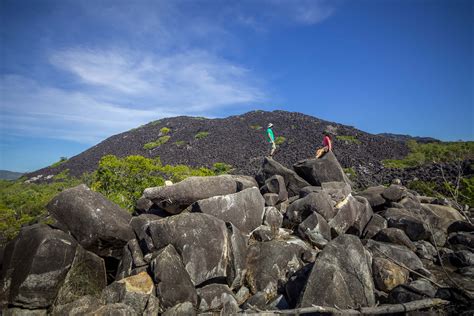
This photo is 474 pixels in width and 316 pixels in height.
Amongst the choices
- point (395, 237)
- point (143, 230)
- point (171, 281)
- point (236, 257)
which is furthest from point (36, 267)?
point (395, 237)

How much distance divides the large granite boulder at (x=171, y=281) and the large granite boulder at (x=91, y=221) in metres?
2.04

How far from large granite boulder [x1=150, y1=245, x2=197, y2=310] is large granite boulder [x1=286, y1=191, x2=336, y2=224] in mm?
5545

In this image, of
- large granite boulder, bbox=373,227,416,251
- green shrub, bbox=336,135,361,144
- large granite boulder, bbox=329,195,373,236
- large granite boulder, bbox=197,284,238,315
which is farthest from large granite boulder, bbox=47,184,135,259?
green shrub, bbox=336,135,361,144

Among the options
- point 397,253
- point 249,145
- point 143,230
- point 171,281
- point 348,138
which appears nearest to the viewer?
point 171,281

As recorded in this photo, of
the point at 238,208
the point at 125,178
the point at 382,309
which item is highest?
the point at 125,178

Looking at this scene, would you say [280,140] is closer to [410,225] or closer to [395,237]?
[410,225]

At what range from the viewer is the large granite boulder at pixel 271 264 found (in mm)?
9469

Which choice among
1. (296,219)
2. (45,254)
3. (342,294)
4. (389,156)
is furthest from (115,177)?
(389,156)

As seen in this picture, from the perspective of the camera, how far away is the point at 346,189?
45.6ft

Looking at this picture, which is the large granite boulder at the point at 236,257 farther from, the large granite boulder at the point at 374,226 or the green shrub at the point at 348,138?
the green shrub at the point at 348,138

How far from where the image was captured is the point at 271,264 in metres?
9.86

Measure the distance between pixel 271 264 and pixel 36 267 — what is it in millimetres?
6921

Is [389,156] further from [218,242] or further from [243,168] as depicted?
[218,242]

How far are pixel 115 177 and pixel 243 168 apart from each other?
22.3 metres
